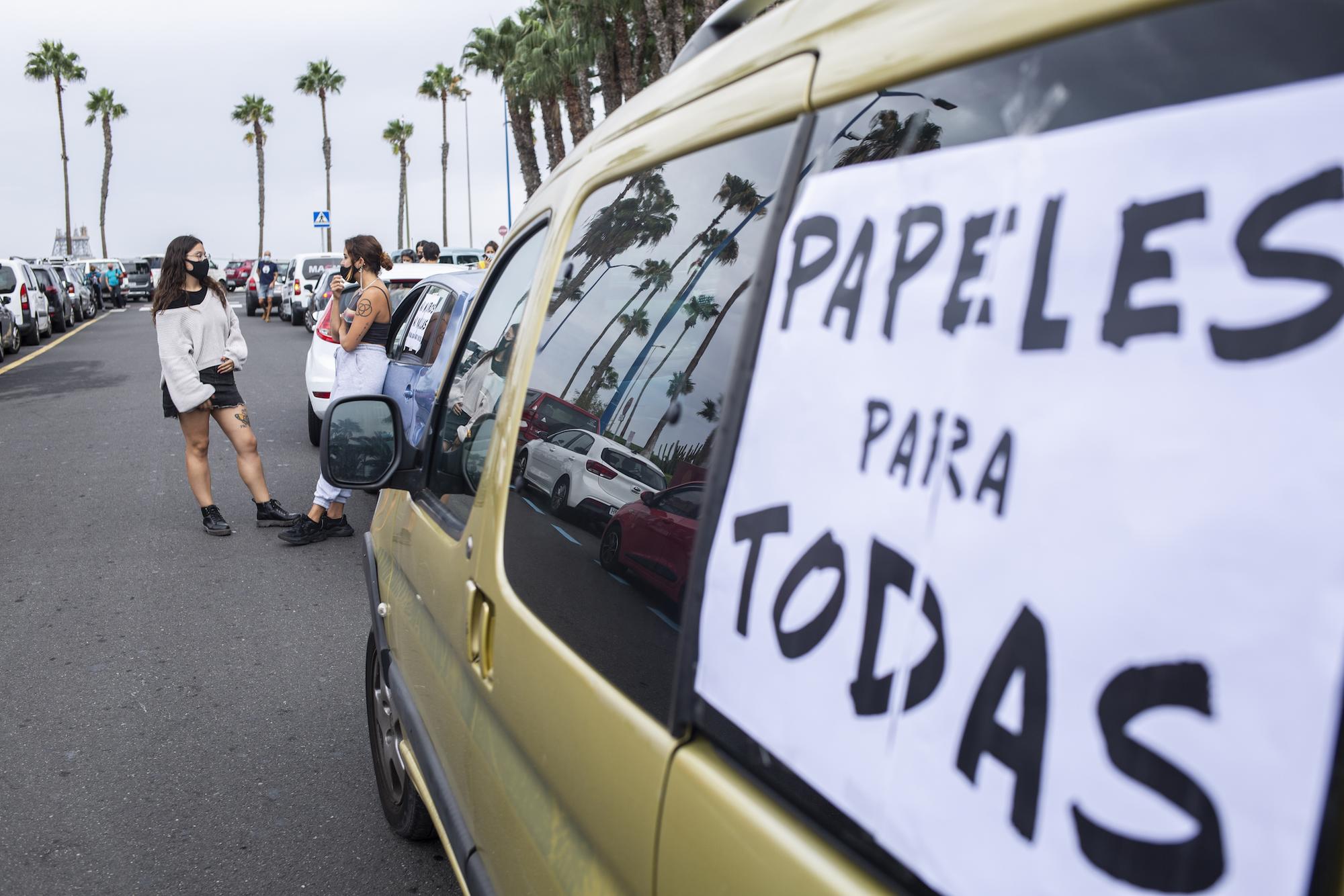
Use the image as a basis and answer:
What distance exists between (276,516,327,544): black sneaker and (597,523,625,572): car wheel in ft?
17.5

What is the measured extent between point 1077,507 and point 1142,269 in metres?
0.17

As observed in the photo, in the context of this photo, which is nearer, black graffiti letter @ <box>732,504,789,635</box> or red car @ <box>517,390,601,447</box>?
black graffiti letter @ <box>732,504,789,635</box>

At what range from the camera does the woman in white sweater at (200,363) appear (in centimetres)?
629

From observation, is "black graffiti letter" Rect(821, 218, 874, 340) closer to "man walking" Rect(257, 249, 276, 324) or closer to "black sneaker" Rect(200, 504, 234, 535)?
"black sneaker" Rect(200, 504, 234, 535)

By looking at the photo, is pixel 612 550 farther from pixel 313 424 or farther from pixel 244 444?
pixel 313 424

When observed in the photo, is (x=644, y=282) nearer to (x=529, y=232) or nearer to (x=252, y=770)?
(x=529, y=232)

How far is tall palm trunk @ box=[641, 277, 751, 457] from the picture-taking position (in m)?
1.27

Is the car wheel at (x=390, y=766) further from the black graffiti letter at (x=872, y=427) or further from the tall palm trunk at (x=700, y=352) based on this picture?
the black graffiti letter at (x=872, y=427)

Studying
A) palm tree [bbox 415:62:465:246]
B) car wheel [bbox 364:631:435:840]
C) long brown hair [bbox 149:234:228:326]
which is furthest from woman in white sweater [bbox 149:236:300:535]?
palm tree [bbox 415:62:465:246]

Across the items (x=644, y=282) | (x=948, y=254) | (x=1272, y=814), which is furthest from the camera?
(x=644, y=282)

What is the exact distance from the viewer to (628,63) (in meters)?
23.4

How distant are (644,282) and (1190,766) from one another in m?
1.06

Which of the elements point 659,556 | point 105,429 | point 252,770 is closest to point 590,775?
point 659,556

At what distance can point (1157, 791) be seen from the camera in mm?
693
